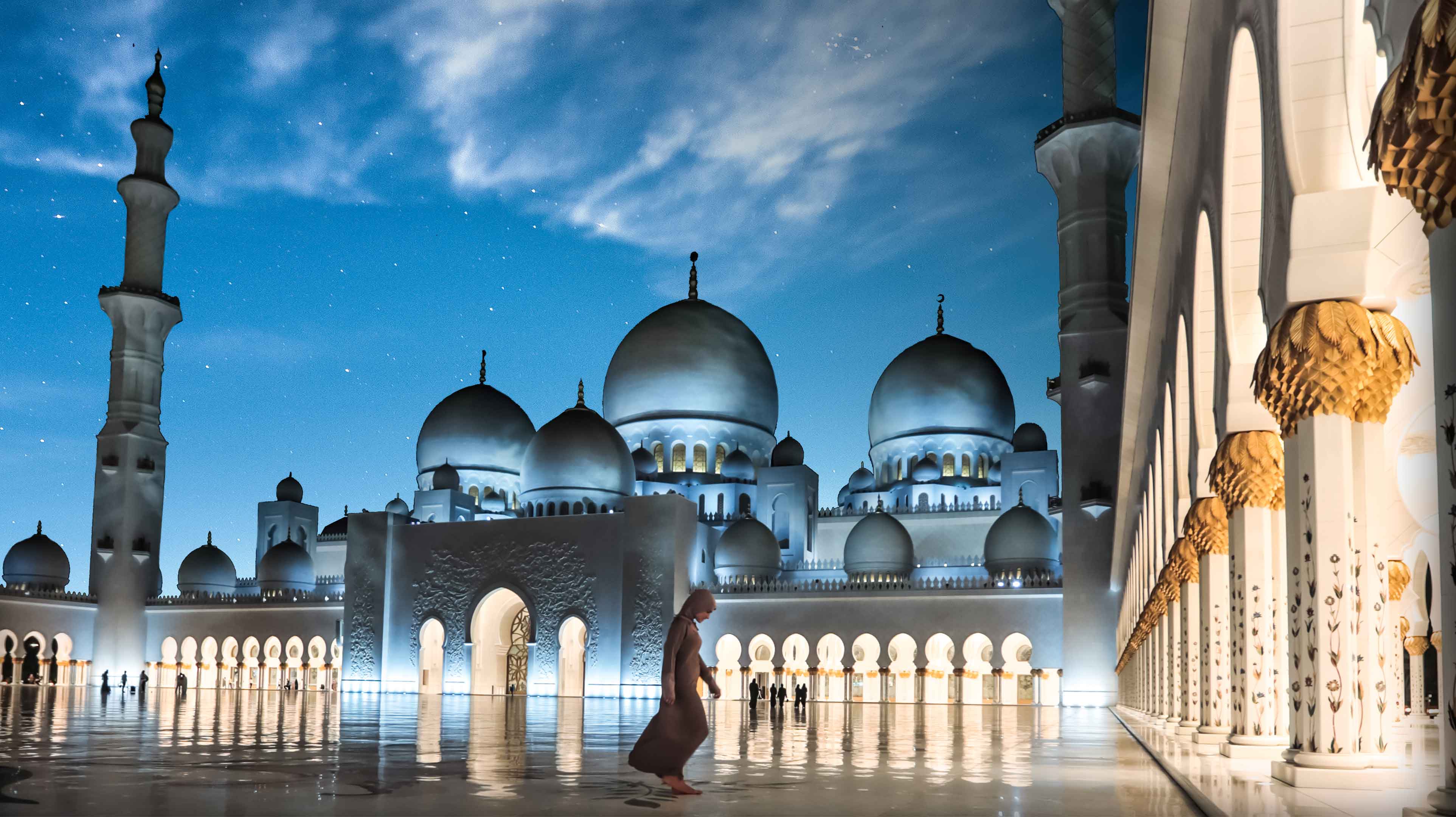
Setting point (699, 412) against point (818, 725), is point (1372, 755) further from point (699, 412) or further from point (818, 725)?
point (699, 412)

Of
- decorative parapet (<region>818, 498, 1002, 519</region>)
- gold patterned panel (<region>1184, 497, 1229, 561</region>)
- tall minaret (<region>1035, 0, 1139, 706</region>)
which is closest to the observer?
gold patterned panel (<region>1184, 497, 1229, 561</region>)

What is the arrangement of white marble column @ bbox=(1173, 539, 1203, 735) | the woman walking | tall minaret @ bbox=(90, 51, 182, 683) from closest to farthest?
the woman walking
white marble column @ bbox=(1173, 539, 1203, 735)
tall minaret @ bbox=(90, 51, 182, 683)

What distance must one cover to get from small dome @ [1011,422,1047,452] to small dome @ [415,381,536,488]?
497 inches

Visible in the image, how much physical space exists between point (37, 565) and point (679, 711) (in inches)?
1278

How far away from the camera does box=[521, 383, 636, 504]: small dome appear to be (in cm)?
2842

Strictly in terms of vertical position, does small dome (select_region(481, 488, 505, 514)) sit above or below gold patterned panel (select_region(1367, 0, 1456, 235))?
above

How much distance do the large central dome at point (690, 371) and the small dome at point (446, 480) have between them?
411 cm

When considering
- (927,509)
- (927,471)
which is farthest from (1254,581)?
(927,471)

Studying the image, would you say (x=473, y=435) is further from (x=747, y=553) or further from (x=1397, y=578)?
(x=1397, y=578)

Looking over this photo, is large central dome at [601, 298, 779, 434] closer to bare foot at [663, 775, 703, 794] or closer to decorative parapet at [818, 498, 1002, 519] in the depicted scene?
decorative parapet at [818, 498, 1002, 519]

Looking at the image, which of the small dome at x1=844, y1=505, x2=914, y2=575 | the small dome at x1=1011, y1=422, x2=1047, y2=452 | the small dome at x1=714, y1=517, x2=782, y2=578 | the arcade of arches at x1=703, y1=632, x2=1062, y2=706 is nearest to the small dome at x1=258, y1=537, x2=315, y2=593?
the small dome at x1=714, y1=517, x2=782, y2=578

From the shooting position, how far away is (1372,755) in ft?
15.6

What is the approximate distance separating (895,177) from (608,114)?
23.4 feet

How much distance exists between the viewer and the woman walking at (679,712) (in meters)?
5.66
